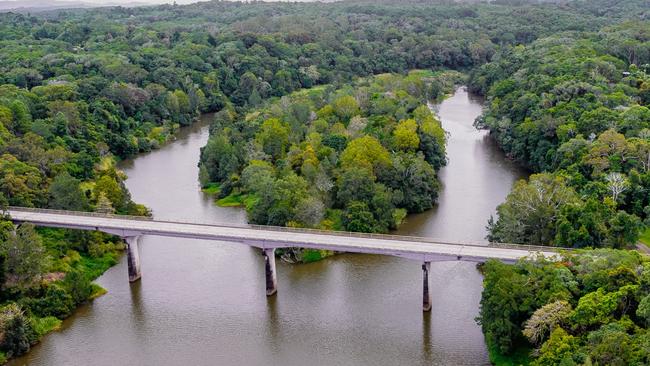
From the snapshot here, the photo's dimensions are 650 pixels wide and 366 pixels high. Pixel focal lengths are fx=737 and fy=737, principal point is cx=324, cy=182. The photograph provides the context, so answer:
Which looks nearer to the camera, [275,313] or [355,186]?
[275,313]

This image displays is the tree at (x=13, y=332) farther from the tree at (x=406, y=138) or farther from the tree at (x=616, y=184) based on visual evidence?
the tree at (x=616, y=184)

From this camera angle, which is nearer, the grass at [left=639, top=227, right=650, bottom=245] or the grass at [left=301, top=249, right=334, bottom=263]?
the grass at [left=639, top=227, right=650, bottom=245]

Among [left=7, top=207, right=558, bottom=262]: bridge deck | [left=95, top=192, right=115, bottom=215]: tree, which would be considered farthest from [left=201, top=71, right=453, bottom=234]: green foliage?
[left=95, top=192, right=115, bottom=215]: tree

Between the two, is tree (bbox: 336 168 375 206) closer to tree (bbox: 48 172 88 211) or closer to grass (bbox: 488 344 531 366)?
tree (bbox: 48 172 88 211)

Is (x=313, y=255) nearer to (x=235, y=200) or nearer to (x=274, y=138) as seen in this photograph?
(x=235, y=200)

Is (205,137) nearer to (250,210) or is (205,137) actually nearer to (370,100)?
(370,100)

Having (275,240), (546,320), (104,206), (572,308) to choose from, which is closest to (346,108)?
(104,206)
